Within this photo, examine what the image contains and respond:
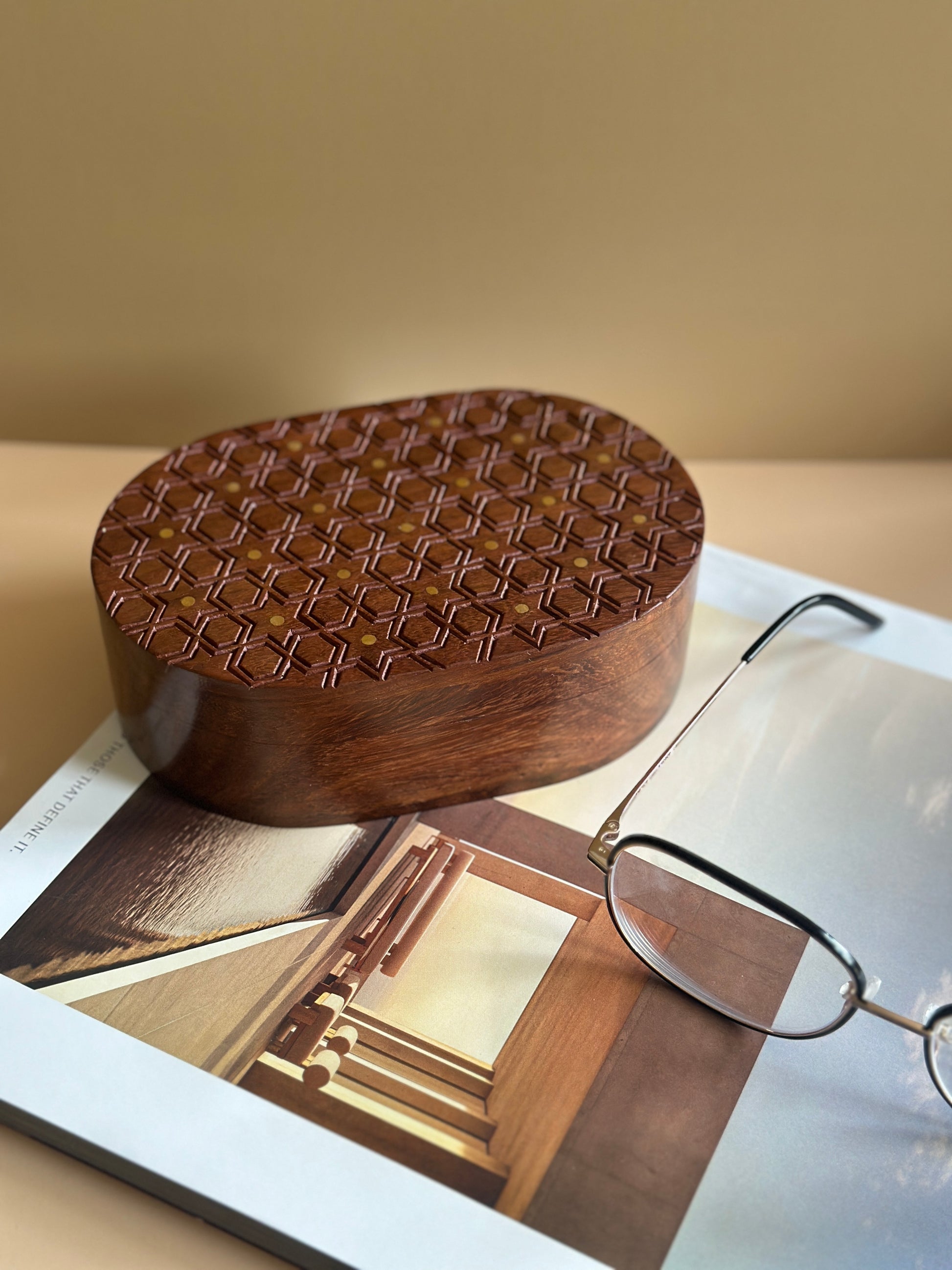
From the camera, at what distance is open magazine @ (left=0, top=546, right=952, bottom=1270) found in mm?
394

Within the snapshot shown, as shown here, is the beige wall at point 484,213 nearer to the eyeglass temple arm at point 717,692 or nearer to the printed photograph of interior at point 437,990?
the eyeglass temple arm at point 717,692

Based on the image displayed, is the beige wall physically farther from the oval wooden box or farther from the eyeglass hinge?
the eyeglass hinge

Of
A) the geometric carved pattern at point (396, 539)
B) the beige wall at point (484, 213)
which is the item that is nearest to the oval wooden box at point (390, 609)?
the geometric carved pattern at point (396, 539)

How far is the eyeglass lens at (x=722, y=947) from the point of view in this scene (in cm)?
44

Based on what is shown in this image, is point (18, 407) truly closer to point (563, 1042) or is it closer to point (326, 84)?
point (326, 84)

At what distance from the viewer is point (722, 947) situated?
0.45 meters

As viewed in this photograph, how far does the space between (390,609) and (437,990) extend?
161mm

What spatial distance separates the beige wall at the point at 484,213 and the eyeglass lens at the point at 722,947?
35 cm

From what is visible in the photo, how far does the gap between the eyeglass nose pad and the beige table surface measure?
0.82 ft

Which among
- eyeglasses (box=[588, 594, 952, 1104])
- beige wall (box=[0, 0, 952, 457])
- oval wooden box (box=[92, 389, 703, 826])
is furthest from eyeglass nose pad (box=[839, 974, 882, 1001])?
beige wall (box=[0, 0, 952, 457])

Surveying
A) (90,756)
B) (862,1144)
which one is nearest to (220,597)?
(90,756)

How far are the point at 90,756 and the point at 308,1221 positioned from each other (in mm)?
239

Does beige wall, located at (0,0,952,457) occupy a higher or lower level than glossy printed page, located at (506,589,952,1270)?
higher

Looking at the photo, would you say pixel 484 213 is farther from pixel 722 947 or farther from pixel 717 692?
pixel 722 947
